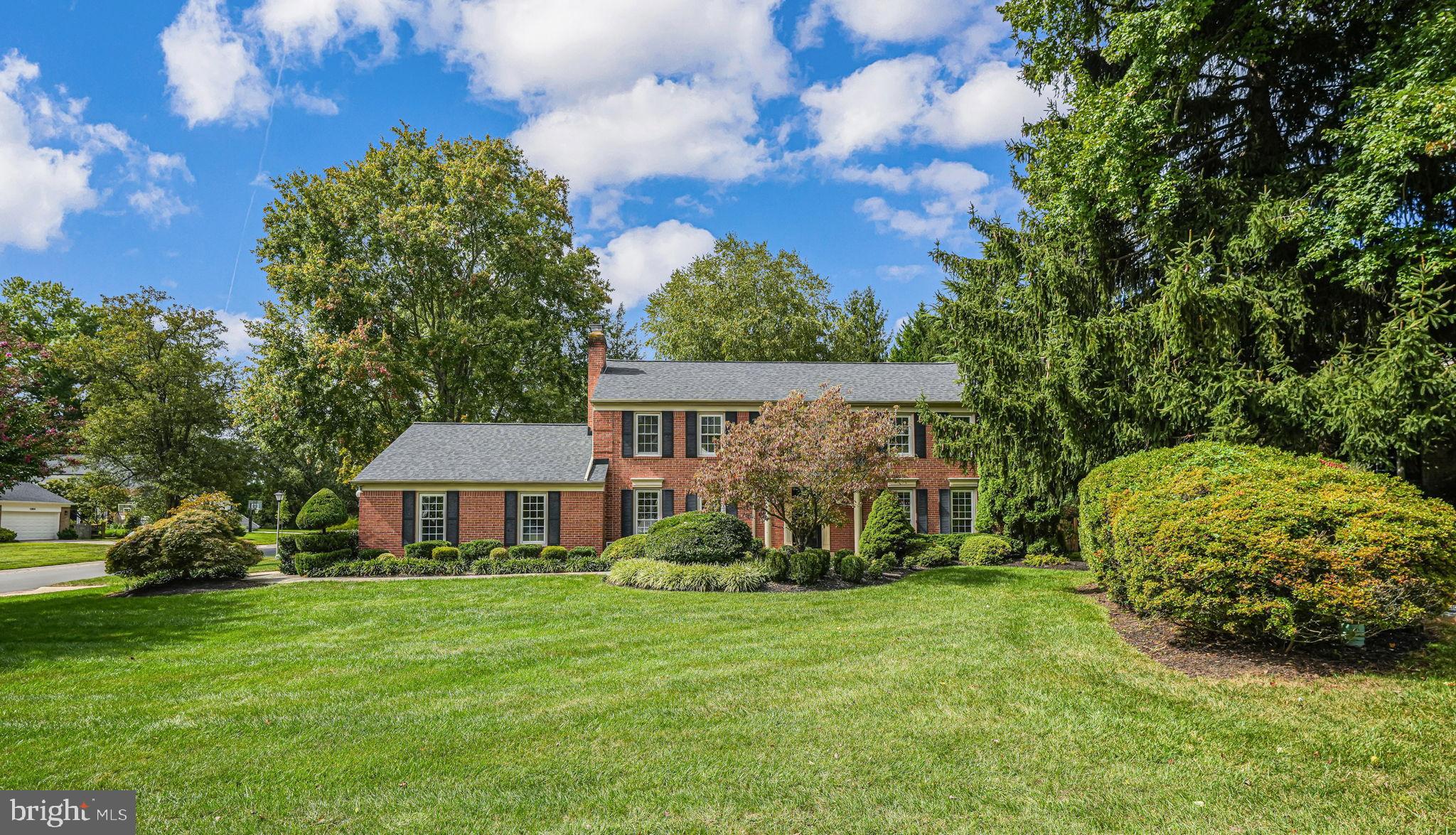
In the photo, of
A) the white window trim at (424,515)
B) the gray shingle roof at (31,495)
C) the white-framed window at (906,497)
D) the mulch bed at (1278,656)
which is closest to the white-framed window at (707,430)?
the white-framed window at (906,497)

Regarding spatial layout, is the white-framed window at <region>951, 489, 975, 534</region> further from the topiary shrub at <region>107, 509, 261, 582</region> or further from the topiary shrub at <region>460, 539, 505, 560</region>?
the topiary shrub at <region>107, 509, 261, 582</region>

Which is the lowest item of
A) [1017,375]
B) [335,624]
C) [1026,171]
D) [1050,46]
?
[335,624]

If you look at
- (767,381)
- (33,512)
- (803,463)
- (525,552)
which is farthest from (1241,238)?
(33,512)

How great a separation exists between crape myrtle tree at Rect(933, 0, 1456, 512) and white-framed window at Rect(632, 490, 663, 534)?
38.8 ft

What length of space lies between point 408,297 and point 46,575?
15.7m

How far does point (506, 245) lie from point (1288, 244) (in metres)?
27.2

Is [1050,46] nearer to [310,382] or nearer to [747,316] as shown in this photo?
[747,316]

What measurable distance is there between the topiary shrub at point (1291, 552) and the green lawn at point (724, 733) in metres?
0.71

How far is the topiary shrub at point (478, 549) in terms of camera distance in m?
21.5

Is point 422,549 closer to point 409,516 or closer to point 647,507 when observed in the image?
point 409,516

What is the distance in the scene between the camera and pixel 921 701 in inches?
279

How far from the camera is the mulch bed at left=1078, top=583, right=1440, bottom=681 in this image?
7.30m

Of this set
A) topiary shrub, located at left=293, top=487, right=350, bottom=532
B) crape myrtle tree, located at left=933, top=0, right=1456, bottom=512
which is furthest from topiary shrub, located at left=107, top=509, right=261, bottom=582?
crape myrtle tree, located at left=933, top=0, right=1456, bottom=512

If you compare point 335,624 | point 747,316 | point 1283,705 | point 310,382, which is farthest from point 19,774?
point 747,316
